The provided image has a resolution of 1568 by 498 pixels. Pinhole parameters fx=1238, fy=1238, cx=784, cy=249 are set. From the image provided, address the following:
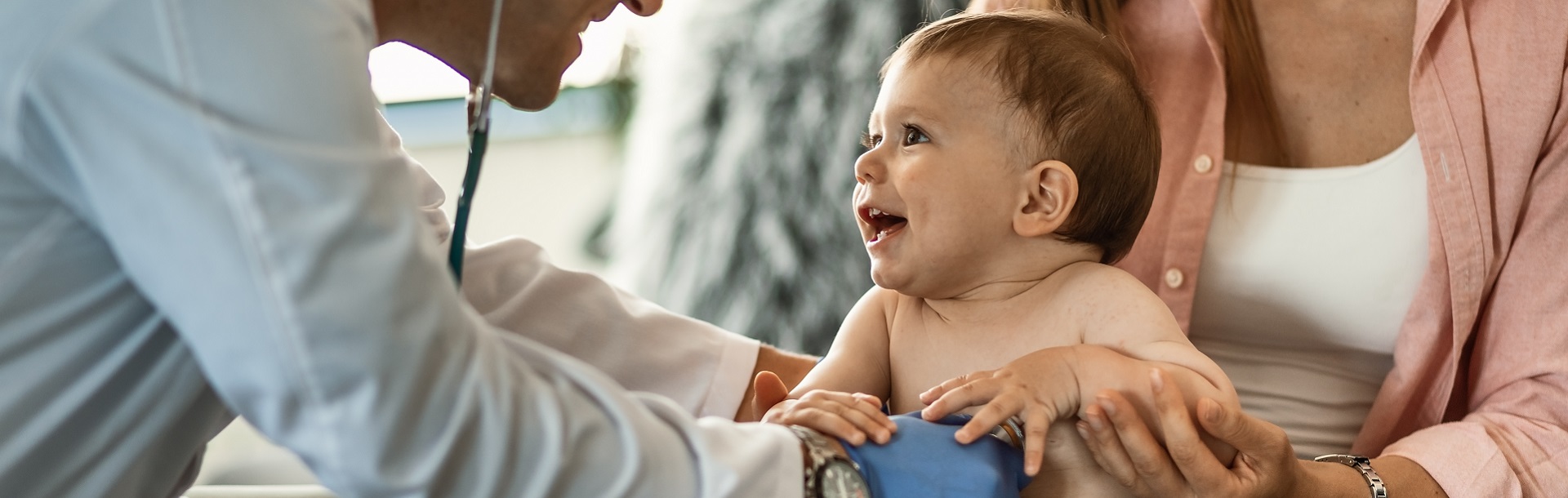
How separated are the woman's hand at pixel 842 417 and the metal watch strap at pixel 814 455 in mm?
16

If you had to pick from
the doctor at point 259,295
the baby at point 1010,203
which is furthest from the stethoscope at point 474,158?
the baby at point 1010,203

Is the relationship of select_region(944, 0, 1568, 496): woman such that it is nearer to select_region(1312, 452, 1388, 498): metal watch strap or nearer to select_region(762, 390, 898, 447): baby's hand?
select_region(1312, 452, 1388, 498): metal watch strap

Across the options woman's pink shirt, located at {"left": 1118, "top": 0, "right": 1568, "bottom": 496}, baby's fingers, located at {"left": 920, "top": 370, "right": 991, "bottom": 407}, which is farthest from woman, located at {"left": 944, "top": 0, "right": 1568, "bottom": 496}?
baby's fingers, located at {"left": 920, "top": 370, "right": 991, "bottom": 407}

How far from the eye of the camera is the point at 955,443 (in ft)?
2.74

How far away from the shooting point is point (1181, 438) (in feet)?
2.82

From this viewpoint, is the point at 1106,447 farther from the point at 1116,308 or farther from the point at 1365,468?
the point at 1365,468

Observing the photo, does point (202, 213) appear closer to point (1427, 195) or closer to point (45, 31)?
point (45, 31)

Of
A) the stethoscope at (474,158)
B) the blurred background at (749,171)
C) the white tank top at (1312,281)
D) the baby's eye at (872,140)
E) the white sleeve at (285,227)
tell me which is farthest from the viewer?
the blurred background at (749,171)

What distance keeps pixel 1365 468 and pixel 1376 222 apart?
271 mm

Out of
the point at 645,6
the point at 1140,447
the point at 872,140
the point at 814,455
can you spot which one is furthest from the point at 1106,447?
the point at 645,6

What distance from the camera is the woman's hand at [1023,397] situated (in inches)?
33.0

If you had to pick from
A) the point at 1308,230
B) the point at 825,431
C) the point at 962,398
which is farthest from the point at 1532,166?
the point at 825,431

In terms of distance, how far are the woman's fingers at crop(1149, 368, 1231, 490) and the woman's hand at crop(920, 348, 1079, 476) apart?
0.06 meters

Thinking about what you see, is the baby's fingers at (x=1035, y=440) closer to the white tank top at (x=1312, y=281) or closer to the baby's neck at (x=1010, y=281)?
the baby's neck at (x=1010, y=281)
